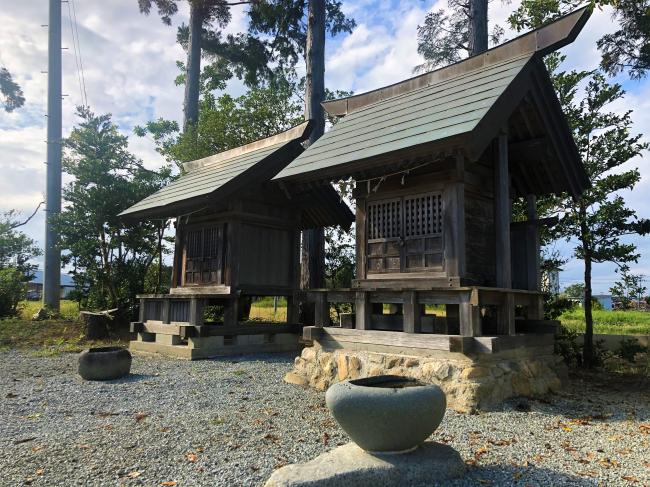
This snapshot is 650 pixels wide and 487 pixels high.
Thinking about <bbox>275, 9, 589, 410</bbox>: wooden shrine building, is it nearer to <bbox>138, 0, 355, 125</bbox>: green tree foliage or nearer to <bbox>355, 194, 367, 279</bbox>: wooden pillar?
<bbox>355, 194, 367, 279</bbox>: wooden pillar

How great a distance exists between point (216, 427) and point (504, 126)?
230 inches

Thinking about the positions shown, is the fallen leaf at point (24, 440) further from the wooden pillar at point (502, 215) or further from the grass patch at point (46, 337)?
the grass patch at point (46, 337)

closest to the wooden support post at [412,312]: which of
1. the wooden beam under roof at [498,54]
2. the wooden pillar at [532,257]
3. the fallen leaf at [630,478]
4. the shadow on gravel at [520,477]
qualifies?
the wooden pillar at [532,257]

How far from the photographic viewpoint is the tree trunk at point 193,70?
67.4ft

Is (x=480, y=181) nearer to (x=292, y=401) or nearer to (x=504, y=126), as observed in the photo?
(x=504, y=126)

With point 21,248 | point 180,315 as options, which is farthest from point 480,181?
point 21,248

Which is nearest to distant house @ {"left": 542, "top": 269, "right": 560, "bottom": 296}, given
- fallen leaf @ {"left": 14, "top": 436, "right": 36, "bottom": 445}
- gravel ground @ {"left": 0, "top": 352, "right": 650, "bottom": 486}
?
gravel ground @ {"left": 0, "top": 352, "right": 650, "bottom": 486}

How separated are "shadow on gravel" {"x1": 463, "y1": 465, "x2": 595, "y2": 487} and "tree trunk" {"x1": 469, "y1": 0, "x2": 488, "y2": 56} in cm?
1052

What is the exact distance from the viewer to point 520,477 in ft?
12.3

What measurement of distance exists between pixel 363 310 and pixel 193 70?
17393 mm

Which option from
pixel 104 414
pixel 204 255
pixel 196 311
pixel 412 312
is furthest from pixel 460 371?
pixel 204 255

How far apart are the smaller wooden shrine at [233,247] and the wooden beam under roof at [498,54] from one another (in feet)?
7.88

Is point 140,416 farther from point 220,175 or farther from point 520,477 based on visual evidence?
point 220,175

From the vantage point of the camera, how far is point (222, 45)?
72.4ft
